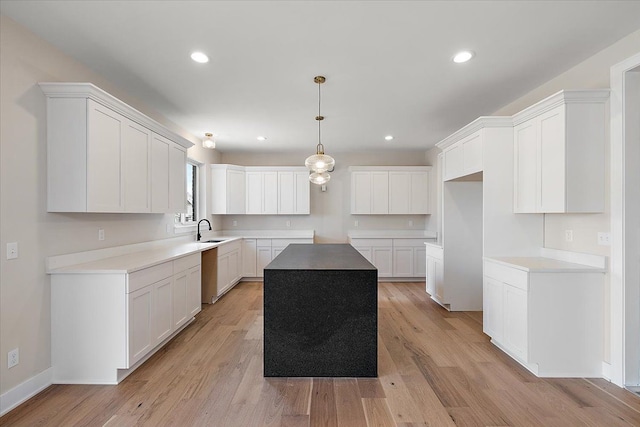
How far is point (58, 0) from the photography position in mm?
1970

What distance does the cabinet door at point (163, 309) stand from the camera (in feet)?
9.68

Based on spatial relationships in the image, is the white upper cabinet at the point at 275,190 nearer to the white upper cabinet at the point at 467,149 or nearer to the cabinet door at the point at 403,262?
the cabinet door at the point at 403,262

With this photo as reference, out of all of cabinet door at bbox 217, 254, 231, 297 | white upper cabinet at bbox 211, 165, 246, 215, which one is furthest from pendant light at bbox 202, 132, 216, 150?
cabinet door at bbox 217, 254, 231, 297

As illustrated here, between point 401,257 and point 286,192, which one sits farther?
point 286,192

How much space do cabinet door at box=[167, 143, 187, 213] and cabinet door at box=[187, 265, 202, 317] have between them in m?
0.80

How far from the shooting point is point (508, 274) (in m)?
2.92

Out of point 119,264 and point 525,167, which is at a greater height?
point 525,167

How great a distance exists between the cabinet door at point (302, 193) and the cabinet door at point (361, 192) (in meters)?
0.91

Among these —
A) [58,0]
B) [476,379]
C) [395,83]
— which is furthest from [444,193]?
[58,0]

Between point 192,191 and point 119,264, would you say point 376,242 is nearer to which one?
point 192,191

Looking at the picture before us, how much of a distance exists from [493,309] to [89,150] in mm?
3898

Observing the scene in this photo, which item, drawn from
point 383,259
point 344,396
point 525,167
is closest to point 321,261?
point 344,396

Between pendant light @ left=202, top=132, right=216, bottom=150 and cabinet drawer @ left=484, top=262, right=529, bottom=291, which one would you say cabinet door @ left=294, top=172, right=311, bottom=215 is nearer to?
pendant light @ left=202, top=132, right=216, bottom=150

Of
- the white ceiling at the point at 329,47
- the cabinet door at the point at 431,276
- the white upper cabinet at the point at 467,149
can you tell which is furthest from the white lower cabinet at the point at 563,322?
the cabinet door at the point at 431,276
